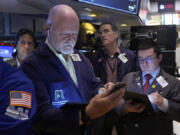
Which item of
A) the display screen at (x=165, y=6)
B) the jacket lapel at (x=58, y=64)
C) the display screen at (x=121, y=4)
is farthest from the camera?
the display screen at (x=165, y=6)

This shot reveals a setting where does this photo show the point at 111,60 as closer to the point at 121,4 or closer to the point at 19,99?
the point at 121,4

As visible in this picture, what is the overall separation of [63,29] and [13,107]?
53cm

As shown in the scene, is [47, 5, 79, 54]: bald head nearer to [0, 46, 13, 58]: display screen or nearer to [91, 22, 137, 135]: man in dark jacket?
[0, 46, 13, 58]: display screen

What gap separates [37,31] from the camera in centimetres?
277

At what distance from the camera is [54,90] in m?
1.08

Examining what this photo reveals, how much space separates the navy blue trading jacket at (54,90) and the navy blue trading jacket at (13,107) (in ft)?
0.60

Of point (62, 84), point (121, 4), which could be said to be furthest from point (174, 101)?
point (121, 4)

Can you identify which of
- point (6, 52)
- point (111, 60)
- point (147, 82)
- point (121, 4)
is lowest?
point (147, 82)

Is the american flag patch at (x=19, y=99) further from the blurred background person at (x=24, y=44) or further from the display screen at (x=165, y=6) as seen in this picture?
the display screen at (x=165, y=6)

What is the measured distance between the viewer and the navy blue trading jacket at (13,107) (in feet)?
2.34

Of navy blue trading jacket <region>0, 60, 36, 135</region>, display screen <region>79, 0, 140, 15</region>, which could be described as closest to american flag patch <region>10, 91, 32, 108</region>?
navy blue trading jacket <region>0, 60, 36, 135</region>

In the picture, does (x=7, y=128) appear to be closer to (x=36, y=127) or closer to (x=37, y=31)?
(x=36, y=127)

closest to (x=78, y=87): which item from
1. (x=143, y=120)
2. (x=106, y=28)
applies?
(x=143, y=120)

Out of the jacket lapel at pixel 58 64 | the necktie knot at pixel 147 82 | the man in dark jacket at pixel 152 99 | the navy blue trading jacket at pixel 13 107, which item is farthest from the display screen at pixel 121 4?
the navy blue trading jacket at pixel 13 107
